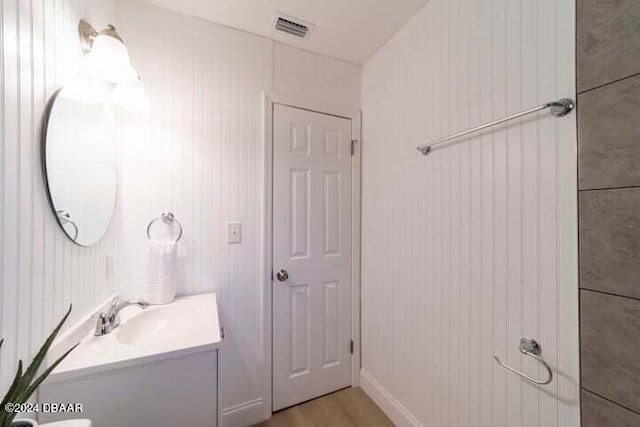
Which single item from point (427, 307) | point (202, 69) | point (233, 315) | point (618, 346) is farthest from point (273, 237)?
point (618, 346)

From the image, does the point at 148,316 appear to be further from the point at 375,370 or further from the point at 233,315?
the point at 375,370

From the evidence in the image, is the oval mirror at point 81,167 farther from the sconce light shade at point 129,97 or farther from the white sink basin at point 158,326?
the white sink basin at point 158,326

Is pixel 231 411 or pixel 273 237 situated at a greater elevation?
pixel 273 237

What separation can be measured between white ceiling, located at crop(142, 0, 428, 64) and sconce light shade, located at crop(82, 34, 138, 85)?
59cm

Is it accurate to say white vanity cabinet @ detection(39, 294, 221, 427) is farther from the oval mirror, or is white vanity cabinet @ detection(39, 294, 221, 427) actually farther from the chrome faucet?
the oval mirror

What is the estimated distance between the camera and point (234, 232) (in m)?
1.57

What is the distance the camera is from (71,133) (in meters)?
0.95

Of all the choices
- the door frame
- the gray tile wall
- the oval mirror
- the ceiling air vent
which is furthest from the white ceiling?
the gray tile wall

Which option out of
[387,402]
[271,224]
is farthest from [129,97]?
[387,402]

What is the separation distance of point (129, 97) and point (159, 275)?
35.4 inches

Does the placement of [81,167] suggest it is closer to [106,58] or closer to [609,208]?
[106,58]

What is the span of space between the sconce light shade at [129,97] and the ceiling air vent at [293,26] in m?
0.88

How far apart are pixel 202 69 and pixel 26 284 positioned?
134 cm

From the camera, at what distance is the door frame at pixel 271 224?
5.33 feet
